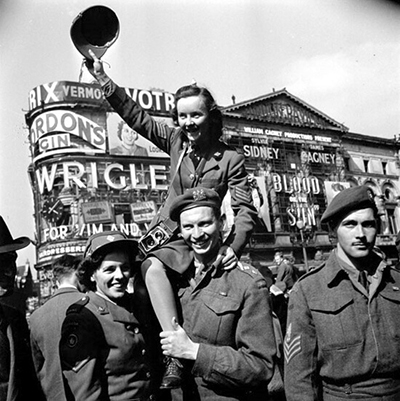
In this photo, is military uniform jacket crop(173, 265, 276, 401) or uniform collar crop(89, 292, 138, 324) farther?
uniform collar crop(89, 292, 138, 324)

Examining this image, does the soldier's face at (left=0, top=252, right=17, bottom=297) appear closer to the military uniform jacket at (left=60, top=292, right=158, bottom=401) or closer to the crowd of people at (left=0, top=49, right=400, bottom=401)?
the crowd of people at (left=0, top=49, right=400, bottom=401)

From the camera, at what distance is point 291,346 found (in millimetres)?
2924

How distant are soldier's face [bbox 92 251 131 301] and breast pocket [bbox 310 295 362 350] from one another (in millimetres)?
1209

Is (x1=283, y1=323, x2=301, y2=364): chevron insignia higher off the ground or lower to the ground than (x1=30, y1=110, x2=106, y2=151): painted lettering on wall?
lower

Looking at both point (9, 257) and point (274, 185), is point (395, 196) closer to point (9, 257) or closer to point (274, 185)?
point (274, 185)

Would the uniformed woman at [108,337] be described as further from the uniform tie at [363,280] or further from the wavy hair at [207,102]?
the uniform tie at [363,280]

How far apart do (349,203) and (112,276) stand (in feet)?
5.03

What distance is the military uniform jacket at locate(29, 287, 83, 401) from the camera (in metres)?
3.15

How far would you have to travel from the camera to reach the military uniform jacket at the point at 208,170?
11.8 ft

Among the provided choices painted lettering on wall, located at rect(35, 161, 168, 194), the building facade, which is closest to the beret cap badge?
the building facade

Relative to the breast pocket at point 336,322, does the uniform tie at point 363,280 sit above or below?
above

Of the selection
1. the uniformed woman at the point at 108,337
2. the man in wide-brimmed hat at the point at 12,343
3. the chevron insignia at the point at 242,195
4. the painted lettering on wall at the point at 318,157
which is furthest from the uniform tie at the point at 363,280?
the painted lettering on wall at the point at 318,157

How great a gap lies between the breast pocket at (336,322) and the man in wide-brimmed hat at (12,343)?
1817 millimetres

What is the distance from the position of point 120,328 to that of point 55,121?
33836 mm
